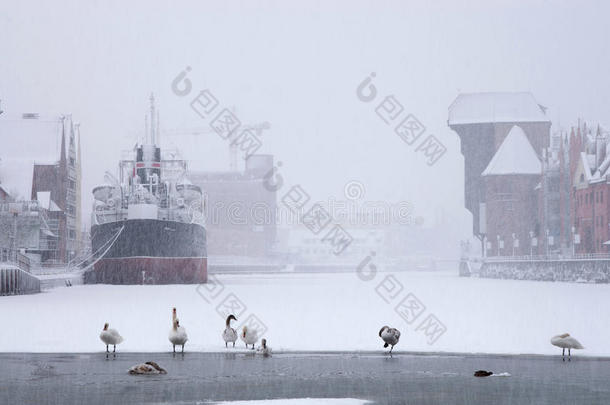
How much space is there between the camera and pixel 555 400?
1355 centimetres

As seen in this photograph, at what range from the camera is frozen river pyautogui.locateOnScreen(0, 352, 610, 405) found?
1397 cm

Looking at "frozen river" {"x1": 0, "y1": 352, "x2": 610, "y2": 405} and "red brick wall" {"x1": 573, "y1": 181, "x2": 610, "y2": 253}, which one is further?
"red brick wall" {"x1": 573, "y1": 181, "x2": 610, "y2": 253}

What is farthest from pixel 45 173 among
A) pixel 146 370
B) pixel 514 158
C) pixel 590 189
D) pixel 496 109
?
pixel 146 370

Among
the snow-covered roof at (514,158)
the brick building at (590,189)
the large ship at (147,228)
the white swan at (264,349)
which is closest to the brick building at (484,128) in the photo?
the snow-covered roof at (514,158)

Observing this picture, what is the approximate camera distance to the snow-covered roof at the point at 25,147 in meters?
93.2

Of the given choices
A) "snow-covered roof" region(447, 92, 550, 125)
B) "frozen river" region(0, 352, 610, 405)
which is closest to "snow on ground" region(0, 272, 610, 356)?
"frozen river" region(0, 352, 610, 405)

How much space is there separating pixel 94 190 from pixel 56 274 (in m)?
8.38

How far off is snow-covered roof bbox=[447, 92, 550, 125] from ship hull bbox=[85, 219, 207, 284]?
6330 cm

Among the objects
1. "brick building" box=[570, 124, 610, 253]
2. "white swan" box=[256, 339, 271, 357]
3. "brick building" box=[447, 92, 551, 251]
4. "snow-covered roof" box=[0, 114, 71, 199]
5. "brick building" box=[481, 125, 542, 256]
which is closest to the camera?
"white swan" box=[256, 339, 271, 357]

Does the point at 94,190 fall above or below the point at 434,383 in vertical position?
above

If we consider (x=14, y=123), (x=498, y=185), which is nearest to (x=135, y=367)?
(x=14, y=123)

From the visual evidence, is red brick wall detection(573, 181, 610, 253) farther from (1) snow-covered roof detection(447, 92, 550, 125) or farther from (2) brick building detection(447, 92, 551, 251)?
(1) snow-covered roof detection(447, 92, 550, 125)

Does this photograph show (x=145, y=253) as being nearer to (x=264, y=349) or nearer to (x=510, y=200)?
(x=264, y=349)

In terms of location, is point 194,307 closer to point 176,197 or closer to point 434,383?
point 434,383
